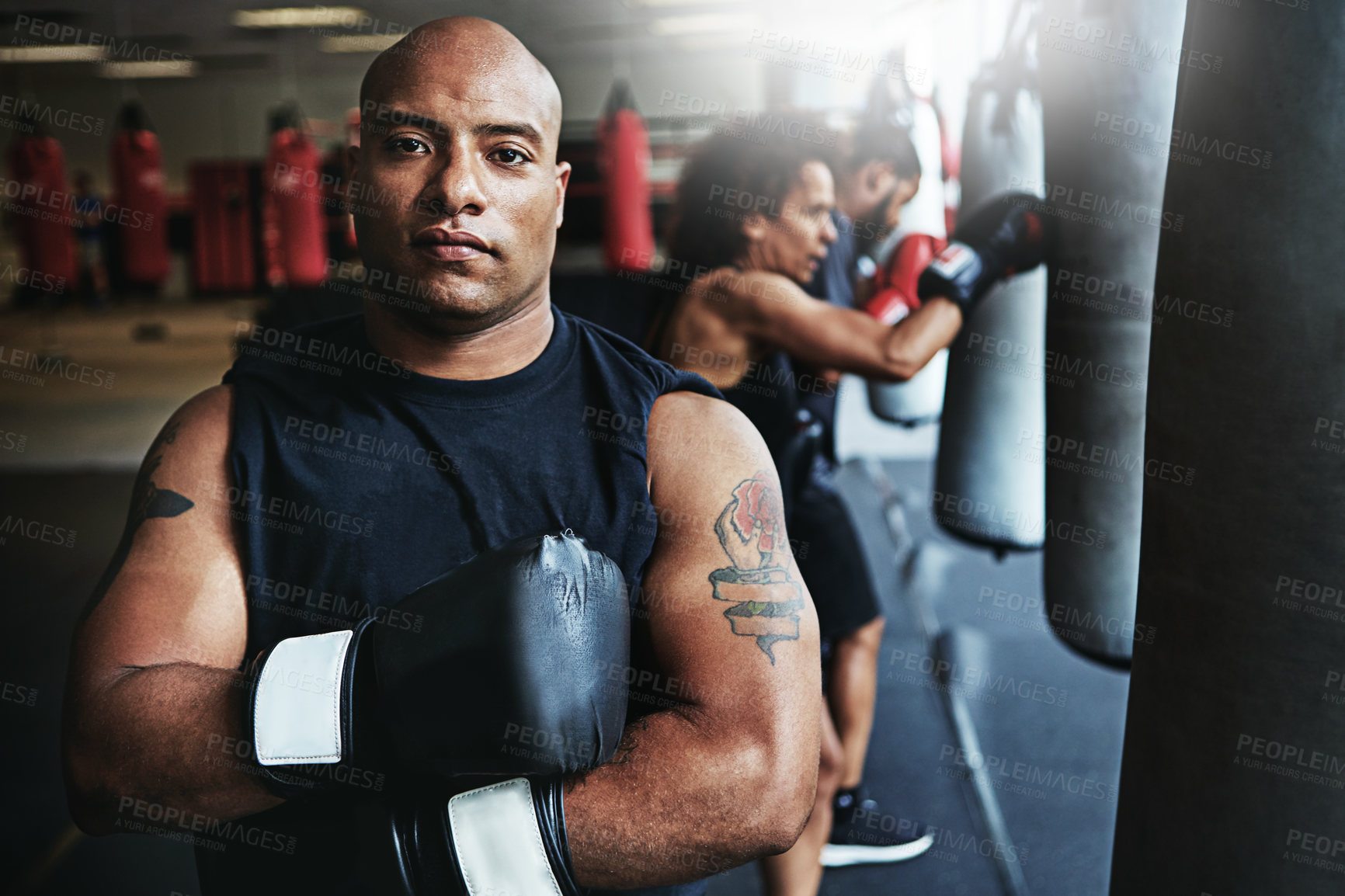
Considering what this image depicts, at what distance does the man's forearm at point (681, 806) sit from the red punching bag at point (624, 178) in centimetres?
512

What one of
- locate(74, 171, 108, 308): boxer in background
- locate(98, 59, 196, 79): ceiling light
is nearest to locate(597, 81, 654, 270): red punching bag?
locate(74, 171, 108, 308): boxer in background

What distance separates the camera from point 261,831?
93 centimetres

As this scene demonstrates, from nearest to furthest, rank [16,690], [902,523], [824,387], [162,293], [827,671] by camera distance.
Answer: [824,387], [827,671], [16,690], [902,523], [162,293]

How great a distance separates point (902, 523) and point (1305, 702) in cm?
359

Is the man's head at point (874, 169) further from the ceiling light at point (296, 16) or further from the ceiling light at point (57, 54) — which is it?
the ceiling light at point (57, 54)

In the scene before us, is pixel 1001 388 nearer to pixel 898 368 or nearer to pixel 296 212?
pixel 898 368

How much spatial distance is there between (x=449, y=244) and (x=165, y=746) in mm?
500

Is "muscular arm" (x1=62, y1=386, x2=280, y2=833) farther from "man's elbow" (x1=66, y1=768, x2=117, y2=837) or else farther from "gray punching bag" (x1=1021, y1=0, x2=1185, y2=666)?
"gray punching bag" (x1=1021, y1=0, x2=1185, y2=666)

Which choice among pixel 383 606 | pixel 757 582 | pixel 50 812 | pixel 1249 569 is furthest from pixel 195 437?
pixel 50 812

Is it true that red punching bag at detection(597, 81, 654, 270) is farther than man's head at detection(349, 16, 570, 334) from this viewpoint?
Yes

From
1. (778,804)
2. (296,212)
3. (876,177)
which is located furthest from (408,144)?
(296,212)

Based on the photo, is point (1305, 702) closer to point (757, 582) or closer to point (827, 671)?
point (757, 582)

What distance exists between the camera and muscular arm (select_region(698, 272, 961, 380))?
188 centimetres

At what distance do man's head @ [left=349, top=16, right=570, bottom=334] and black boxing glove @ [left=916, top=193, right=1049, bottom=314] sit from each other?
1.04 metres
